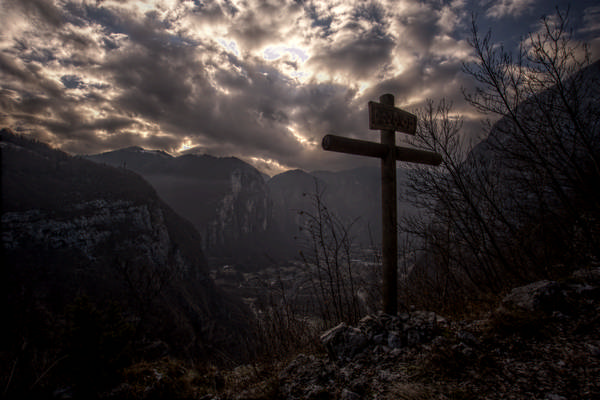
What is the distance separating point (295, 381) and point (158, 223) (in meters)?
97.7

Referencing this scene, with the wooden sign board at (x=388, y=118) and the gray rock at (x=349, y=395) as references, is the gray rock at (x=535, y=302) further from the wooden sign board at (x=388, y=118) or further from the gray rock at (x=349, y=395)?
the wooden sign board at (x=388, y=118)

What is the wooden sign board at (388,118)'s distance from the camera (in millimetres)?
3557

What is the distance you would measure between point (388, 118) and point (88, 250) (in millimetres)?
83116

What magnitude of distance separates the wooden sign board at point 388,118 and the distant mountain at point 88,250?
3137 cm

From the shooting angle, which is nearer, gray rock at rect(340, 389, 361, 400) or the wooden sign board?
gray rock at rect(340, 389, 361, 400)

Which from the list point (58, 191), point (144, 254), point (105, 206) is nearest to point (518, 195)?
point (144, 254)

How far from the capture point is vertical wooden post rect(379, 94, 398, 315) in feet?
11.7

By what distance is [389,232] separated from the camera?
11.7 feet

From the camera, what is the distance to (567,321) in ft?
8.29

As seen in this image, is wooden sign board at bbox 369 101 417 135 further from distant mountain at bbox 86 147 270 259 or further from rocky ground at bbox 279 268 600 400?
distant mountain at bbox 86 147 270 259

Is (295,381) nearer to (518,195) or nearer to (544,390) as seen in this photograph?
(544,390)

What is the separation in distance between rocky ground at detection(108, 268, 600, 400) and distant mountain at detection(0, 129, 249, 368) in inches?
1198

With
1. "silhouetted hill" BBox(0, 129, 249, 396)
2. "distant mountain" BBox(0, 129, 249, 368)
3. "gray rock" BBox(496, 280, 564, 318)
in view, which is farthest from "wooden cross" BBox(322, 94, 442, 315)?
"distant mountain" BBox(0, 129, 249, 368)

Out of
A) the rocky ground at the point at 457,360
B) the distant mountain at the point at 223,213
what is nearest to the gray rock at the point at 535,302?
the rocky ground at the point at 457,360
